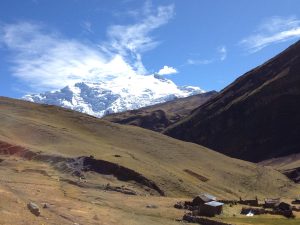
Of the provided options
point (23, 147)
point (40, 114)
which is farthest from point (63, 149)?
point (40, 114)

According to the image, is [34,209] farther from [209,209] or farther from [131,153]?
[131,153]

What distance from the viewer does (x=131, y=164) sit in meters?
95.2

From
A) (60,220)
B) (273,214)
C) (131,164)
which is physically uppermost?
(131,164)

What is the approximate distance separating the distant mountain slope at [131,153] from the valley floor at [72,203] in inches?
229

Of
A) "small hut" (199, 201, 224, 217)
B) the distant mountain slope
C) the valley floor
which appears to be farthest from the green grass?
the distant mountain slope

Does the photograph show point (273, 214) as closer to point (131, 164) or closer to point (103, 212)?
point (103, 212)

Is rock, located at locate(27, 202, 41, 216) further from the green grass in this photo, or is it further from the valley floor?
the green grass

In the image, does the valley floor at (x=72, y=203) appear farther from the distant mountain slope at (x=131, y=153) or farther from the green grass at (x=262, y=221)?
the distant mountain slope at (x=131, y=153)

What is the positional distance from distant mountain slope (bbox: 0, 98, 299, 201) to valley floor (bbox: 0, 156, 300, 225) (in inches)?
229

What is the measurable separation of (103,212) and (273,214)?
23653 mm

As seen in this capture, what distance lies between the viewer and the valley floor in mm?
42562

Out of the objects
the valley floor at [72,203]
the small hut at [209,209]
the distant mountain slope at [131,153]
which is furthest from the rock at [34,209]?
the distant mountain slope at [131,153]

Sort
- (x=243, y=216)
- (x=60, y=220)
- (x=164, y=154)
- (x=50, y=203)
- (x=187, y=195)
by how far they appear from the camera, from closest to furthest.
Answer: (x=60, y=220) < (x=50, y=203) < (x=243, y=216) < (x=187, y=195) < (x=164, y=154)

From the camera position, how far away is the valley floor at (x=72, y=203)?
42562mm
